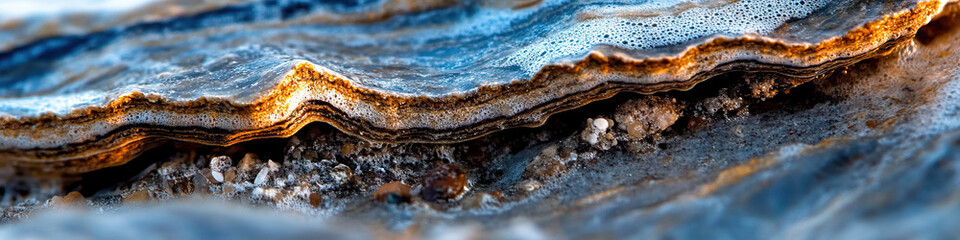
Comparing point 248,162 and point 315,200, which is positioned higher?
point 248,162

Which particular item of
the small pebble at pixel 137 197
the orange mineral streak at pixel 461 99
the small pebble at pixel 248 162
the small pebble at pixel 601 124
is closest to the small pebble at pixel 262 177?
the small pebble at pixel 248 162

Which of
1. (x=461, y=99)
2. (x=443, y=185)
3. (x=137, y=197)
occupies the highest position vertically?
(x=461, y=99)

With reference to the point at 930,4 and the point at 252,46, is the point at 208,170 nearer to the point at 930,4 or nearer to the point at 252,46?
the point at 252,46

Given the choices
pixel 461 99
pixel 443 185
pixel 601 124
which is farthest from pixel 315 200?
pixel 601 124

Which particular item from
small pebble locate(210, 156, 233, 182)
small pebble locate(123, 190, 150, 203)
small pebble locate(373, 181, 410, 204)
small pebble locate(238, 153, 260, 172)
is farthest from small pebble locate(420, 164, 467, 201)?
small pebble locate(123, 190, 150, 203)

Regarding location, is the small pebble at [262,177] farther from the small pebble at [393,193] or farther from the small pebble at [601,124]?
the small pebble at [601,124]

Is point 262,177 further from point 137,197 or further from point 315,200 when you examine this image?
point 137,197

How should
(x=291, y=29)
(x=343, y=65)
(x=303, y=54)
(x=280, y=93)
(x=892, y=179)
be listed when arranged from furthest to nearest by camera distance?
(x=291, y=29) < (x=303, y=54) < (x=343, y=65) < (x=280, y=93) < (x=892, y=179)

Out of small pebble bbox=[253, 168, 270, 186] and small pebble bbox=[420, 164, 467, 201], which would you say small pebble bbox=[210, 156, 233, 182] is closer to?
small pebble bbox=[253, 168, 270, 186]

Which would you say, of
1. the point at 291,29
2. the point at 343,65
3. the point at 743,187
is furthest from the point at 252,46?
the point at 743,187
